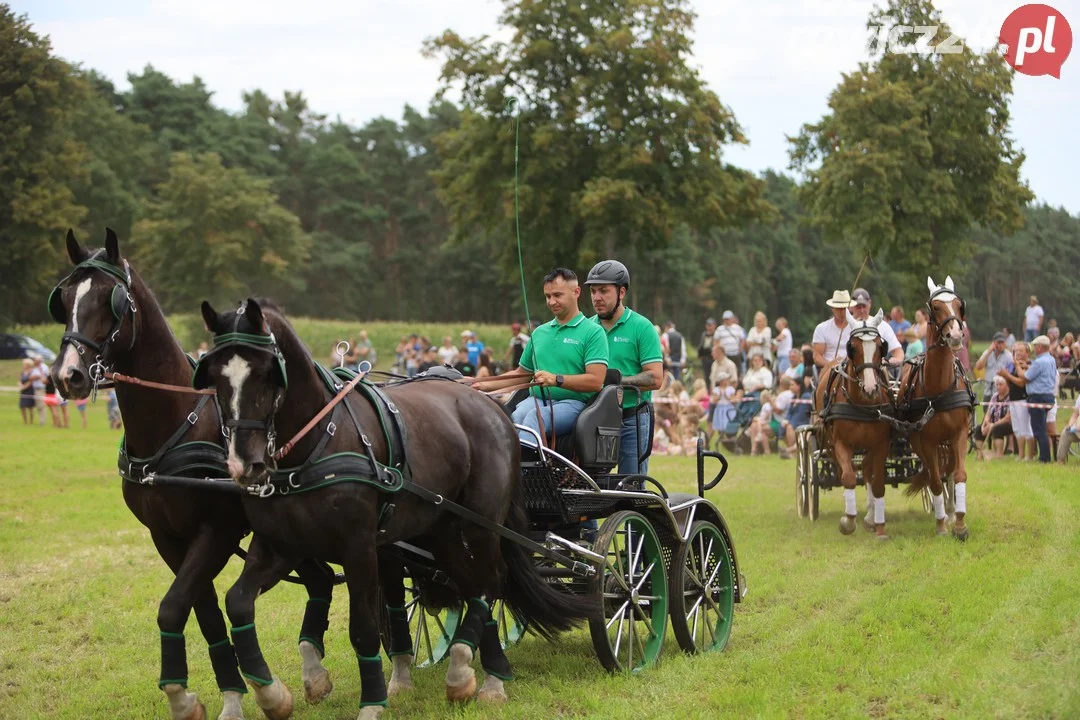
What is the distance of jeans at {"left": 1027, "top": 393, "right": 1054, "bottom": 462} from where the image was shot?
16.6 meters

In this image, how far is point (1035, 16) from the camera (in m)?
11.4

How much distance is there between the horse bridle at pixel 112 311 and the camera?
18.0 feet

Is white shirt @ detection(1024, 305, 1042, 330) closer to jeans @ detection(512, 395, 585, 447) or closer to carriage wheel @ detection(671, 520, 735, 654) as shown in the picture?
carriage wheel @ detection(671, 520, 735, 654)

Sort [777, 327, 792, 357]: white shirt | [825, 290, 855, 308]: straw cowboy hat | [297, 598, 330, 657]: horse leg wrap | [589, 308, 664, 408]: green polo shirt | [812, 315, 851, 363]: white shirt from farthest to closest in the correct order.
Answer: [777, 327, 792, 357]: white shirt < [812, 315, 851, 363]: white shirt < [825, 290, 855, 308]: straw cowboy hat < [589, 308, 664, 408]: green polo shirt < [297, 598, 330, 657]: horse leg wrap

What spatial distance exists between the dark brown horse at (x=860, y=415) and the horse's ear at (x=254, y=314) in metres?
7.44

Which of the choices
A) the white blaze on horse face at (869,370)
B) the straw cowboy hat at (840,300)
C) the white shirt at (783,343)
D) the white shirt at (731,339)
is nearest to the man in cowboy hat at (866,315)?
the straw cowboy hat at (840,300)

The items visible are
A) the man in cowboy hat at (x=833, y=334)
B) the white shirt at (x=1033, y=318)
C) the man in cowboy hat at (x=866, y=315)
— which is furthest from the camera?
the white shirt at (x=1033, y=318)

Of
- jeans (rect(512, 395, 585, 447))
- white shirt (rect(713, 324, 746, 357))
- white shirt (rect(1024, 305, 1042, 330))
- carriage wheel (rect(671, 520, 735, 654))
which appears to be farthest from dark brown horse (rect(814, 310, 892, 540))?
white shirt (rect(1024, 305, 1042, 330))

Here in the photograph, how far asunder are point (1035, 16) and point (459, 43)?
71.2ft

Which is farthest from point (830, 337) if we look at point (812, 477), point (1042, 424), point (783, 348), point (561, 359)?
point (783, 348)

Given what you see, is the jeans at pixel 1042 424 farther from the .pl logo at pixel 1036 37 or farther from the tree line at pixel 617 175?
the .pl logo at pixel 1036 37

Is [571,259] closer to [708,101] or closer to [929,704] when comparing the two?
[708,101]

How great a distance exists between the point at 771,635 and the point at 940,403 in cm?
439

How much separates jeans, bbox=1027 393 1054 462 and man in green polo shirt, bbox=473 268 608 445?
1136cm
